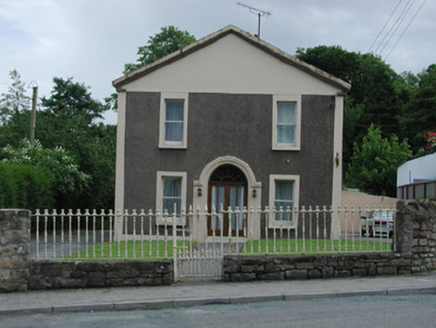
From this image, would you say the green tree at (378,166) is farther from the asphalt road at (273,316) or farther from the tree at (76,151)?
the asphalt road at (273,316)

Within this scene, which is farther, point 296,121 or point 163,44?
point 163,44

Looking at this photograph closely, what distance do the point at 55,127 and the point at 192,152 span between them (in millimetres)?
11891

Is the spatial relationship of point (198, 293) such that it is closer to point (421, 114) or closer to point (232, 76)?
point (232, 76)

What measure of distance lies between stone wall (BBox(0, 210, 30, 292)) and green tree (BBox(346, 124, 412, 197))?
112 feet

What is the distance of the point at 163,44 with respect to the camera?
143ft

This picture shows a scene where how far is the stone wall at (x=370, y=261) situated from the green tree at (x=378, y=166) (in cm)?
3000

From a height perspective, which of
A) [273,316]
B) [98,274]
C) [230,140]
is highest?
[230,140]

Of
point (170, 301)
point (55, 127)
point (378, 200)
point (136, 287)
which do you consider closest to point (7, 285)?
point (136, 287)

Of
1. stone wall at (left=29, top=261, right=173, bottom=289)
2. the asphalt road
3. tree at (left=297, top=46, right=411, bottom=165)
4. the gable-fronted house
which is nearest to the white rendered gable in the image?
the gable-fronted house

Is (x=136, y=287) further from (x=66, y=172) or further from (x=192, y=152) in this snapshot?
(x=66, y=172)

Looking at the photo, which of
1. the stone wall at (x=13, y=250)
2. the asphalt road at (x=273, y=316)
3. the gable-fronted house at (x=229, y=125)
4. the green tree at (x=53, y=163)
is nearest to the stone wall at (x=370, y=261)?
the asphalt road at (x=273, y=316)

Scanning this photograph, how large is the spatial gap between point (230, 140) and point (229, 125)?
0.54 meters

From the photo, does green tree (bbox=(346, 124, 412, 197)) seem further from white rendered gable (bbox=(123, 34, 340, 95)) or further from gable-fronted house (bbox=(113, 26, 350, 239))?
white rendered gable (bbox=(123, 34, 340, 95))

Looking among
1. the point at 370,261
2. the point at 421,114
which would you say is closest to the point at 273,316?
the point at 370,261
